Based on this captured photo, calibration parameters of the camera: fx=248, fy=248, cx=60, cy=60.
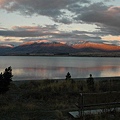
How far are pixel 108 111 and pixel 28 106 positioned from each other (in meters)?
3.16

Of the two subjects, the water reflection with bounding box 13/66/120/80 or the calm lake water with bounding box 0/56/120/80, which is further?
the calm lake water with bounding box 0/56/120/80

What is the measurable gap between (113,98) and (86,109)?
123cm

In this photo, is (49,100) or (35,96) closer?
(49,100)

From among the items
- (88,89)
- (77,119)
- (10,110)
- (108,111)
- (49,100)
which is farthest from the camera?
(88,89)

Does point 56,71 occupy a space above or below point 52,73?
above

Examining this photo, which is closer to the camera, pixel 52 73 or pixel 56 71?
pixel 52 73

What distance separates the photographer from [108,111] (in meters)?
8.16

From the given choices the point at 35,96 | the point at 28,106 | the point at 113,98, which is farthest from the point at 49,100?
the point at 113,98

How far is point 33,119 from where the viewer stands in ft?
25.2

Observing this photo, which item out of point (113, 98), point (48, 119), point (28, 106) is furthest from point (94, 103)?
point (28, 106)

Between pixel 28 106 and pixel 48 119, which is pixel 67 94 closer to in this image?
pixel 28 106

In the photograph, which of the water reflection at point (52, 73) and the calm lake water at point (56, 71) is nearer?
the water reflection at point (52, 73)

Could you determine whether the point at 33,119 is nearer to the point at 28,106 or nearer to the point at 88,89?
the point at 28,106

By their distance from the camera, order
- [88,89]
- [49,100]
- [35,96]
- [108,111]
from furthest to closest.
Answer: [88,89] → [35,96] → [49,100] → [108,111]
